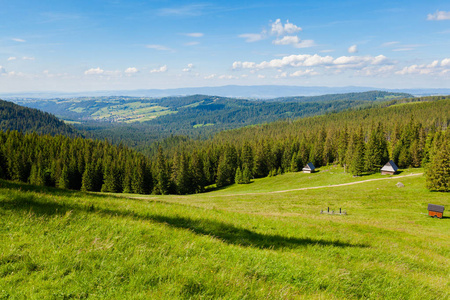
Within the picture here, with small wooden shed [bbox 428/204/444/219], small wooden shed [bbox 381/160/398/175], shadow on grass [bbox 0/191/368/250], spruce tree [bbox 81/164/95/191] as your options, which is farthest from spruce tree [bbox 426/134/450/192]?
spruce tree [bbox 81/164/95/191]

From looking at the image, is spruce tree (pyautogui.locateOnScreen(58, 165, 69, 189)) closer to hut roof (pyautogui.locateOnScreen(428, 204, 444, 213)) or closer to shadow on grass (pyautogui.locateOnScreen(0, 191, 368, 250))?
shadow on grass (pyautogui.locateOnScreen(0, 191, 368, 250))

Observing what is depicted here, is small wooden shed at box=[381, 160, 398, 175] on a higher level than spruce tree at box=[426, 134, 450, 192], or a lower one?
lower

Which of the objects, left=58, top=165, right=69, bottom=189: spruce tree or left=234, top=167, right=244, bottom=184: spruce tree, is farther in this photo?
left=234, top=167, right=244, bottom=184: spruce tree

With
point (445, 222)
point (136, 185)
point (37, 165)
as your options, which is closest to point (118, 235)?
point (445, 222)

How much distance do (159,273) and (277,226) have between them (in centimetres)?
936

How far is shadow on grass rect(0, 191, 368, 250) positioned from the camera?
9000mm

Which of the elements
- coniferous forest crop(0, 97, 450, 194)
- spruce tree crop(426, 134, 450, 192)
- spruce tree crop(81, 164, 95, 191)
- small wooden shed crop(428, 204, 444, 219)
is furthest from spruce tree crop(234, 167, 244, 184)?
small wooden shed crop(428, 204, 444, 219)

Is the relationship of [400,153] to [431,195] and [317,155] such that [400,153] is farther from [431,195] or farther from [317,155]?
[431,195]

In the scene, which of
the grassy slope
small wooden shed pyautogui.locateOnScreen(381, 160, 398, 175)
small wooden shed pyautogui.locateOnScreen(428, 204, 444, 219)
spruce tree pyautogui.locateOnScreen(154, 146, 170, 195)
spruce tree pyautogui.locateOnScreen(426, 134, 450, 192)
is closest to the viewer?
the grassy slope

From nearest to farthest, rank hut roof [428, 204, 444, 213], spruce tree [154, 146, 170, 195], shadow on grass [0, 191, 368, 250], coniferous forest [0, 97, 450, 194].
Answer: shadow on grass [0, 191, 368, 250]
hut roof [428, 204, 444, 213]
coniferous forest [0, 97, 450, 194]
spruce tree [154, 146, 170, 195]

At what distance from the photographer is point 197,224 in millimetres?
10906

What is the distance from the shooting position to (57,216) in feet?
26.1

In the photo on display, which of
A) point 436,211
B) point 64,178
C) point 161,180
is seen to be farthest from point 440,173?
point 64,178

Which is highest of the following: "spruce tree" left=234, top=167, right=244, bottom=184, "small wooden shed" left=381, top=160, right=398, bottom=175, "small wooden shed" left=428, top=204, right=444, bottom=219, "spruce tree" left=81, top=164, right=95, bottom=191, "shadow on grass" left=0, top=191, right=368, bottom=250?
"shadow on grass" left=0, top=191, right=368, bottom=250
